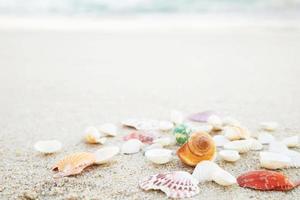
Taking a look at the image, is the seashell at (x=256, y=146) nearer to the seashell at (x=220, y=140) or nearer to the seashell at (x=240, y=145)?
the seashell at (x=240, y=145)

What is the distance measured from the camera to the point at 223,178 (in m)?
1.67

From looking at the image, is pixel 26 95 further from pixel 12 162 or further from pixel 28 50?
pixel 28 50

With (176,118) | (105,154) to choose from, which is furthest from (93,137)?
(176,118)

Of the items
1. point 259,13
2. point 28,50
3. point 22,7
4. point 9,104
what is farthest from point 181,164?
point 22,7

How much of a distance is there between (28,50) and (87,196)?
3.29 metres

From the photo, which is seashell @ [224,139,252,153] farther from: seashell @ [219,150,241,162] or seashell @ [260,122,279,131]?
seashell @ [260,122,279,131]

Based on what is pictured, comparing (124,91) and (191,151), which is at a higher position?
(191,151)

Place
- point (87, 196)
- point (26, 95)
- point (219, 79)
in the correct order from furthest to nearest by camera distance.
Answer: point (219, 79) → point (26, 95) → point (87, 196)

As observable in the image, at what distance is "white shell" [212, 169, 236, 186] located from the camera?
167 cm

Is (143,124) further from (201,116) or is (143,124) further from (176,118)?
(201,116)

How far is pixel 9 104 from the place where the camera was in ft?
9.41

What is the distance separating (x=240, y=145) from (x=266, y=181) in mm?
372

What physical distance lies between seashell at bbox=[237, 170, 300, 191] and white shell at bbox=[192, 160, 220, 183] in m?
0.10

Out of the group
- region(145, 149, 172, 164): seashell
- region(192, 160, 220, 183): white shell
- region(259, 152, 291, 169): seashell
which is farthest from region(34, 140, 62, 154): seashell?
region(259, 152, 291, 169): seashell
